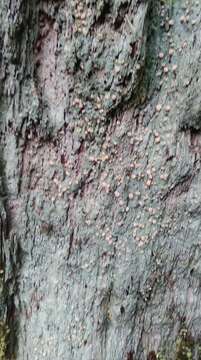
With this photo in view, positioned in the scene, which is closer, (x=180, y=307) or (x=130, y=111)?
(x=130, y=111)

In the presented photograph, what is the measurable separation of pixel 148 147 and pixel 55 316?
0.67 meters

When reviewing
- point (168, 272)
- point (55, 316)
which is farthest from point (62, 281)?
point (168, 272)

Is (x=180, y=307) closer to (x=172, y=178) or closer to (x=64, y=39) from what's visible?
(x=172, y=178)

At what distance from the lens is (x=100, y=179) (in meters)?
1.37

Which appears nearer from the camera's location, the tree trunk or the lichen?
the tree trunk

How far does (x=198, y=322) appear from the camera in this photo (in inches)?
63.2

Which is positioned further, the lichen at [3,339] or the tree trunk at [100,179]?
the lichen at [3,339]

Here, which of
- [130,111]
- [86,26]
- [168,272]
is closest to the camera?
[86,26]

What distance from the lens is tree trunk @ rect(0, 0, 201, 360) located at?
3.99ft

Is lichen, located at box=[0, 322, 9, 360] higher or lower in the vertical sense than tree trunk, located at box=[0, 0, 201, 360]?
lower

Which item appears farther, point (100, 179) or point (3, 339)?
point (3, 339)

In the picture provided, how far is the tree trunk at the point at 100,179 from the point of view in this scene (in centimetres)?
122

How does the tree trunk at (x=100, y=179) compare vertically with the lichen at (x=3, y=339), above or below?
above

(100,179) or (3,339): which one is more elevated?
(100,179)
